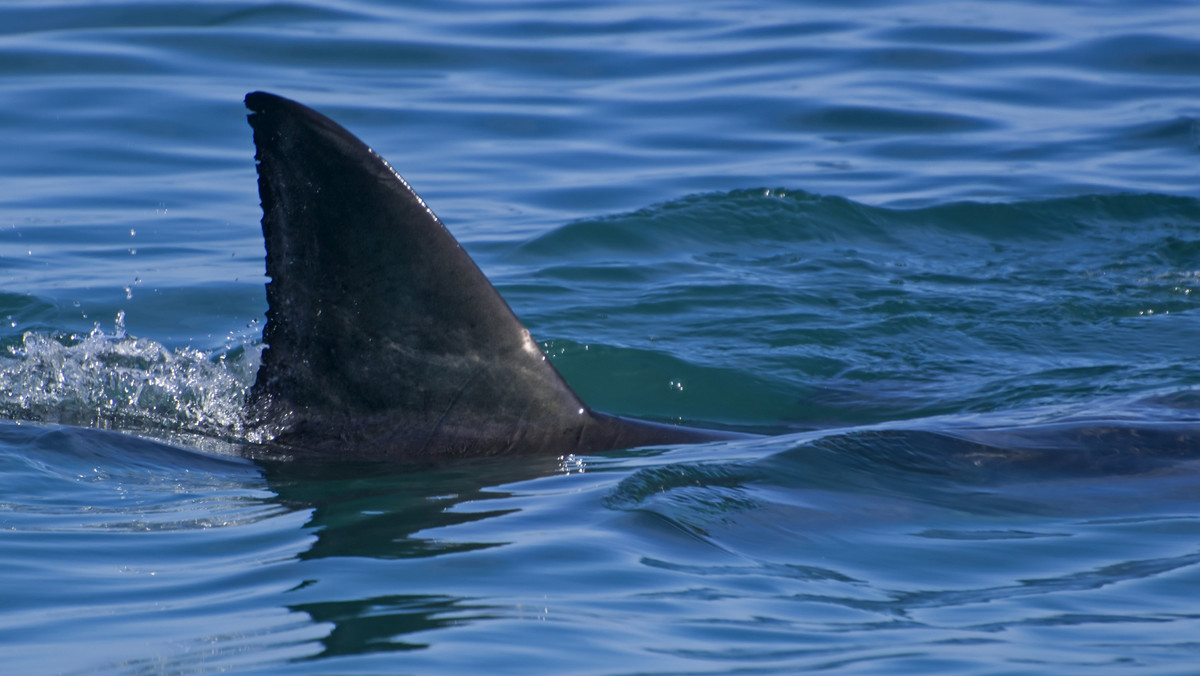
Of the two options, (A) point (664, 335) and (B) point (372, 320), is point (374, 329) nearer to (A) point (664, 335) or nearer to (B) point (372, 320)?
(B) point (372, 320)

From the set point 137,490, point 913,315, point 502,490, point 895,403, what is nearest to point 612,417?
point 502,490

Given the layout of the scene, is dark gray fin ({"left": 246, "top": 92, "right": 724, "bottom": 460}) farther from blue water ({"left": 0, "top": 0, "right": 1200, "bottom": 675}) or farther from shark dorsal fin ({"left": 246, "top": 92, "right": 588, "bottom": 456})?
blue water ({"left": 0, "top": 0, "right": 1200, "bottom": 675})

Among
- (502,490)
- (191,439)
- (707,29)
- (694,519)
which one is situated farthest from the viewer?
(707,29)

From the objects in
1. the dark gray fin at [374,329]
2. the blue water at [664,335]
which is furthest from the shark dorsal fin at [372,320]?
the blue water at [664,335]

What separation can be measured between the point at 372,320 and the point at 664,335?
3193 millimetres

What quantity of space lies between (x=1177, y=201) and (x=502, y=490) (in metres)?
6.33

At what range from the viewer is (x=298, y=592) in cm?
325

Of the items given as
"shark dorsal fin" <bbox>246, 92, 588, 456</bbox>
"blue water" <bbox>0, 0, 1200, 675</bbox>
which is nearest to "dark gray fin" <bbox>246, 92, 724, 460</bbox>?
"shark dorsal fin" <bbox>246, 92, 588, 456</bbox>

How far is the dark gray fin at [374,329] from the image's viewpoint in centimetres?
391

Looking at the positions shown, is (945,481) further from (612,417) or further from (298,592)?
(298,592)

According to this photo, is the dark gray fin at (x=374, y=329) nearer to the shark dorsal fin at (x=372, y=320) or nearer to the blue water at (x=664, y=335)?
the shark dorsal fin at (x=372, y=320)

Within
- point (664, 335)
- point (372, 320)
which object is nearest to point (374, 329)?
point (372, 320)

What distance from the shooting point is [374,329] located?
13.4 feet

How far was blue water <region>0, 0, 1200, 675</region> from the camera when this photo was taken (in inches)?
124
